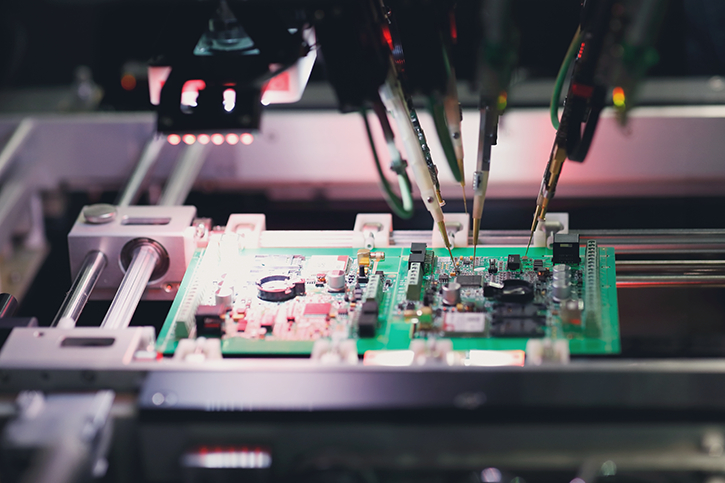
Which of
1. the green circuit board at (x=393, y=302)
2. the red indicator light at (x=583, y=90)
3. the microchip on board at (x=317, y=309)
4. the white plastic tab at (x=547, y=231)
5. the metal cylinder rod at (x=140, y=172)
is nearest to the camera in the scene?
the red indicator light at (x=583, y=90)

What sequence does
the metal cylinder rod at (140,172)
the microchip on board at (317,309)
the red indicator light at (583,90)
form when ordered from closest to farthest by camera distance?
the red indicator light at (583,90)
the microchip on board at (317,309)
the metal cylinder rod at (140,172)

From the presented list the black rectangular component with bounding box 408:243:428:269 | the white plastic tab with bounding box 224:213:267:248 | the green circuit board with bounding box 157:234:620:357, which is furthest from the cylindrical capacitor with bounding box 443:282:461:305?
the white plastic tab with bounding box 224:213:267:248

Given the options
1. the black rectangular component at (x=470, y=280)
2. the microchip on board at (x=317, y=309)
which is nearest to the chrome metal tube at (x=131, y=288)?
the microchip on board at (x=317, y=309)

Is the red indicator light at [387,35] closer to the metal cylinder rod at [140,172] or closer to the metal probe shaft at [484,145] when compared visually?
the metal probe shaft at [484,145]

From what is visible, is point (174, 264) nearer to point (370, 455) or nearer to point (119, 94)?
point (370, 455)

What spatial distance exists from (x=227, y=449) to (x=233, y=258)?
2.53 feet

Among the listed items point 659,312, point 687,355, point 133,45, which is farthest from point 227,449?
point 133,45

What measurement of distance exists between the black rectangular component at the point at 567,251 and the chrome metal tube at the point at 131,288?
1046mm

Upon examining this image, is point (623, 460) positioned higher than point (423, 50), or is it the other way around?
point (423, 50)

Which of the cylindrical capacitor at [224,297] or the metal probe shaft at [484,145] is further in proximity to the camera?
the cylindrical capacitor at [224,297]

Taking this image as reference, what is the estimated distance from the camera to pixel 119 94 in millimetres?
3447

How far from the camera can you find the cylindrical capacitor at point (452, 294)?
6.52 ft

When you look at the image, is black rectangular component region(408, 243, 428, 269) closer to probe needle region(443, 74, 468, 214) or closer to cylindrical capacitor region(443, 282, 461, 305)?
cylindrical capacitor region(443, 282, 461, 305)

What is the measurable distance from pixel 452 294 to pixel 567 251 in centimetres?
36
